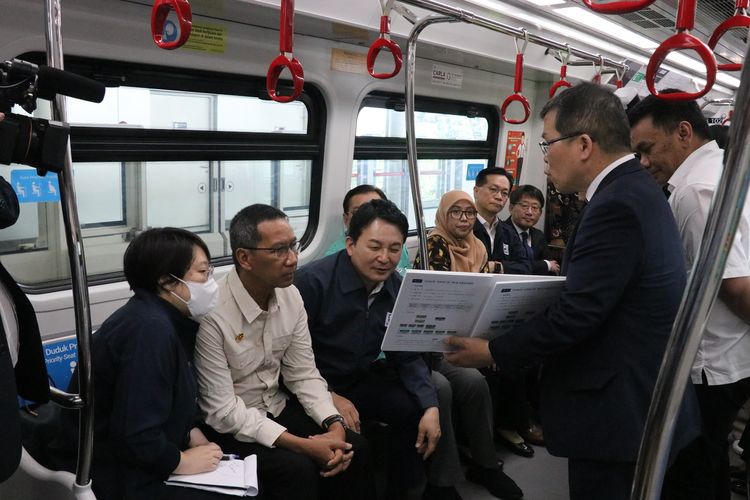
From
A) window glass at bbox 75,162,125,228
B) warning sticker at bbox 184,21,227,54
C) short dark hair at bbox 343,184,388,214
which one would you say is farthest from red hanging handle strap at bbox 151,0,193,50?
short dark hair at bbox 343,184,388,214

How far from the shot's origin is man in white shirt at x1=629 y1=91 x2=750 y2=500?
1962 mm

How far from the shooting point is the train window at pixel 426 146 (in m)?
3.89

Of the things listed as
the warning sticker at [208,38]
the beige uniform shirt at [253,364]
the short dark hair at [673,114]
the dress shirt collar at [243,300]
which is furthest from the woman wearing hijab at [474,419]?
the warning sticker at [208,38]

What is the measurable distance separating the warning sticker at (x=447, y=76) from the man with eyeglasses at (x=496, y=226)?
713 millimetres

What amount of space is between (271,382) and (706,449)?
1.64 m

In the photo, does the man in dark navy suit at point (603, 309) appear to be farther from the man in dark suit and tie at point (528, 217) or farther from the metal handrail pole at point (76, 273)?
the man in dark suit and tie at point (528, 217)

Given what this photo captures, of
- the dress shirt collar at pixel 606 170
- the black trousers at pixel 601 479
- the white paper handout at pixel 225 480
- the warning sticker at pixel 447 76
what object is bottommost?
the white paper handout at pixel 225 480

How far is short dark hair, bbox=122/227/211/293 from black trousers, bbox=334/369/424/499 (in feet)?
3.34

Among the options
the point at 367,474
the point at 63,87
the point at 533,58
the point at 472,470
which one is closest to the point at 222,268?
the point at 367,474

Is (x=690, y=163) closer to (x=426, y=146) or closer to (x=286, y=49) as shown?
(x=286, y=49)

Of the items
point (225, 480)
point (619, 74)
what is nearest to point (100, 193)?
point (225, 480)

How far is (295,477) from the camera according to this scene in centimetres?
202

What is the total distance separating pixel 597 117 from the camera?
167 centimetres

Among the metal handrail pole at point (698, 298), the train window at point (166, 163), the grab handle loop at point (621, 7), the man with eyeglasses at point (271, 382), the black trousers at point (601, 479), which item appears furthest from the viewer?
the train window at point (166, 163)
